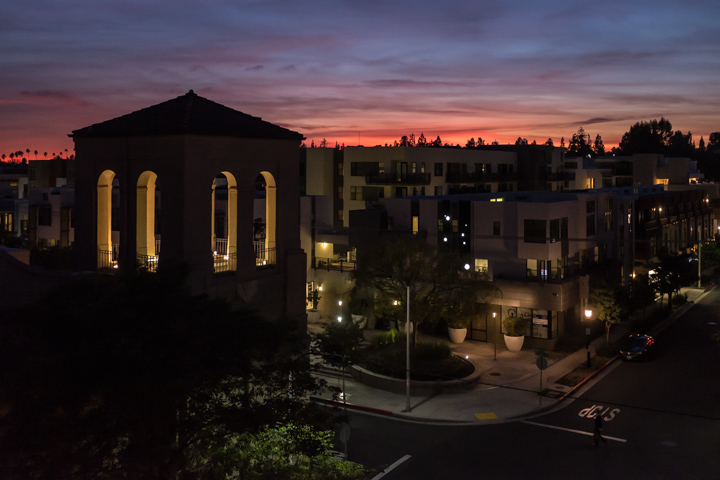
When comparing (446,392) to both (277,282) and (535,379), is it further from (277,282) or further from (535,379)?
(277,282)

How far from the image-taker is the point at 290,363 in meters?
12.7

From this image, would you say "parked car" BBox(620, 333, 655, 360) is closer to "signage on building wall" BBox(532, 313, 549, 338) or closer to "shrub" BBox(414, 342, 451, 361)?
"signage on building wall" BBox(532, 313, 549, 338)

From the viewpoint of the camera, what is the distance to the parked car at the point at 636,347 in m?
38.5

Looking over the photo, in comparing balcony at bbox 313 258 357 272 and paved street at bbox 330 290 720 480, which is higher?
balcony at bbox 313 258 357 272

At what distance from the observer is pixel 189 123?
52.3 ft

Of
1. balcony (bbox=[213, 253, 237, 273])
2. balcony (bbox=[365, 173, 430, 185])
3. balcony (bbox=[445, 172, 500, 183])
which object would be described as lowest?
balcony (bbox=[213, 253, 237, 273])

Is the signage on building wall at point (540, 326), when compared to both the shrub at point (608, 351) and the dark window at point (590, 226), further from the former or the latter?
the dark window at point (590, 226)

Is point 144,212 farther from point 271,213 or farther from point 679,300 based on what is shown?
point 679,300

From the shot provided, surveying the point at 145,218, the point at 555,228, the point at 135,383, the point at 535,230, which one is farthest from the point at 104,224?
the point at 555,228

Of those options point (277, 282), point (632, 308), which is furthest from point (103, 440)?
point (632, 308)

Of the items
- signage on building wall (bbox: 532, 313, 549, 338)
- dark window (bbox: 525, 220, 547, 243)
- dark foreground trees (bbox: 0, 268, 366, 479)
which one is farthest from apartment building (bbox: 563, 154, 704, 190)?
dark foreground trees (bbox: 0, 268, 366, 479)

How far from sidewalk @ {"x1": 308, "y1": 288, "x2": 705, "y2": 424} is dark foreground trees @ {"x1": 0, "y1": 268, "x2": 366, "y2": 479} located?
14.7 metres

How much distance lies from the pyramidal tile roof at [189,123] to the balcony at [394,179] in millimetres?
52229

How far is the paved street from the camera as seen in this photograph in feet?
74.4
